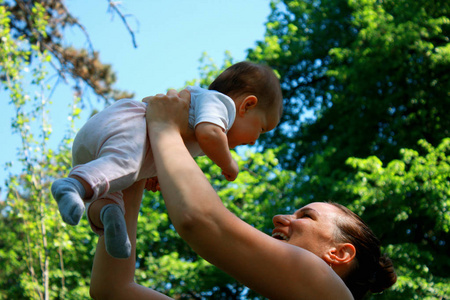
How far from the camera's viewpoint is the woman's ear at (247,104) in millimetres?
2027

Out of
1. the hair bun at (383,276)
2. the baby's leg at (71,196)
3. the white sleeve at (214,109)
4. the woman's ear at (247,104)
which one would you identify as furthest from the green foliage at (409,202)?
the baby's leg at (71,196)

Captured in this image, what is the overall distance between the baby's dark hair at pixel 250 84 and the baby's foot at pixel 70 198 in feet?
2.67

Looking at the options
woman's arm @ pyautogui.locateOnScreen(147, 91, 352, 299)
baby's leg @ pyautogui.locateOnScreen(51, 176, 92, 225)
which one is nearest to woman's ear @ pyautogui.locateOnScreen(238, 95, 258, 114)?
woman's arm @ pyautogui.locateOnScreen(147, 91, 352, 299)

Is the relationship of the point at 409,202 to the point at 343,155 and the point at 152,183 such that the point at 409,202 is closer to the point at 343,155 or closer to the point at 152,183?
the point at 343,155

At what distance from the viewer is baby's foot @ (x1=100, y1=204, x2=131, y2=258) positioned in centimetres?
154

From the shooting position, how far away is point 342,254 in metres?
2.13

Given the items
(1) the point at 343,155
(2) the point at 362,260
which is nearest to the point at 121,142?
(2) the point at 362,260

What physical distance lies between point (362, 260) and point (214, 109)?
1.03 m

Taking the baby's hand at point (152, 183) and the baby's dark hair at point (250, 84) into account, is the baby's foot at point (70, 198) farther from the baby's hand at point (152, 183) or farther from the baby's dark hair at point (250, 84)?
the baby's dark hair at point (250, 84)

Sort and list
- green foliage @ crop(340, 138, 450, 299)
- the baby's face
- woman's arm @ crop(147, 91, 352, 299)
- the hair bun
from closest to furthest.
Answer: woman's arm @ crop(147, 91, 352, 299) → the baby's face → the hair bun → green foliage @ crop(340, 138, 450, 299)

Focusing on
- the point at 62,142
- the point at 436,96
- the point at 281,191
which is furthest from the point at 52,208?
the point at 436,96

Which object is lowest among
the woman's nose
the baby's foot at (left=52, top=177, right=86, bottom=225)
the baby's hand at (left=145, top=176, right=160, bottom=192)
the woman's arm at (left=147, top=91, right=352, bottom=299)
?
the woman's arm at (left=147, top=91, right=352, bottom=299)

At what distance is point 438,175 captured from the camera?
8.91 m

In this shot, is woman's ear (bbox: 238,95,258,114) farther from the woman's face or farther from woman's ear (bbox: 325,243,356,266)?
woman's ear (bbox: 325,243,356,266)
